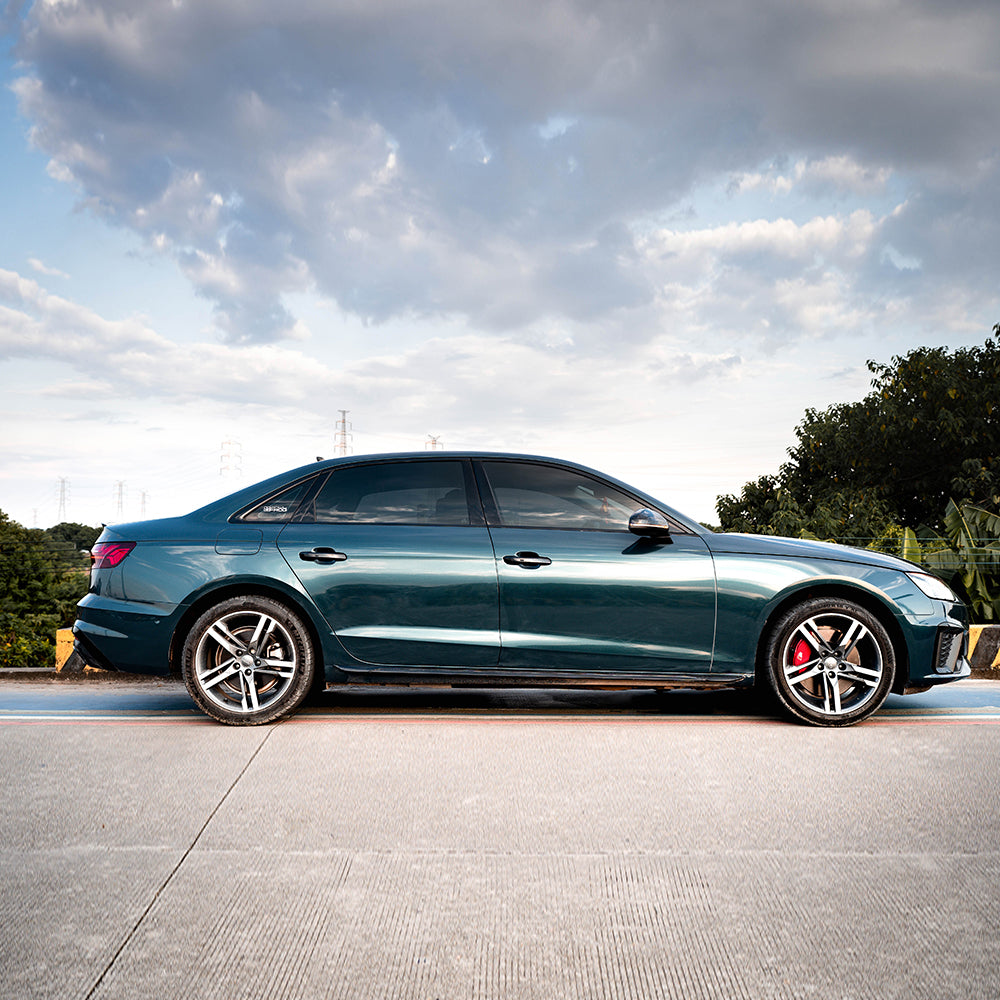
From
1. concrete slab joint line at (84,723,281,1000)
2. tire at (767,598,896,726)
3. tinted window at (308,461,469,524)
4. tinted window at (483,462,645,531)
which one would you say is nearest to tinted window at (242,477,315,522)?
tinted window at (308,461,469,524)

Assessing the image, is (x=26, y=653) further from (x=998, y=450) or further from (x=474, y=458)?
(x=998, y=450)

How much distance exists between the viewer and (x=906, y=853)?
353 centimetres

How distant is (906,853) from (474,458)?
11.2 feet

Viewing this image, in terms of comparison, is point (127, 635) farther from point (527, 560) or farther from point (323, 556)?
point (527, 560)

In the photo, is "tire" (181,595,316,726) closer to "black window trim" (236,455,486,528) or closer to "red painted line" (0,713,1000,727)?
"red painted line" (0,713,1000,727)

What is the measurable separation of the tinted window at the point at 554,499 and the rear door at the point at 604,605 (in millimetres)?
169

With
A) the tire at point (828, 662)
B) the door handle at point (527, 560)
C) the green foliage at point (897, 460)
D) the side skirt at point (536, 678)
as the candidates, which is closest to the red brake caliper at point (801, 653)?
the tire at point (828, 662)

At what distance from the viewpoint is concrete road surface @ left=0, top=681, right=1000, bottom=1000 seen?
8.52 feet

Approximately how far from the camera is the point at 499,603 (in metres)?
5.56

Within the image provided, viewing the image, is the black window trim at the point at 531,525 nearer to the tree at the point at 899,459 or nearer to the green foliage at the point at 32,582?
the tree at the point at 899,459

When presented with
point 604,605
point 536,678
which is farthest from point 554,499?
point 536,678

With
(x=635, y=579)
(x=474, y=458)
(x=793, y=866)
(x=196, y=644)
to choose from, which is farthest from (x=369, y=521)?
(x=793, y=866)

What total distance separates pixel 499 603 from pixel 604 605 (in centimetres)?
62

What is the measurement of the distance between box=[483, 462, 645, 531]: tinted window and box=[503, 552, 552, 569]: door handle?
23 cm
